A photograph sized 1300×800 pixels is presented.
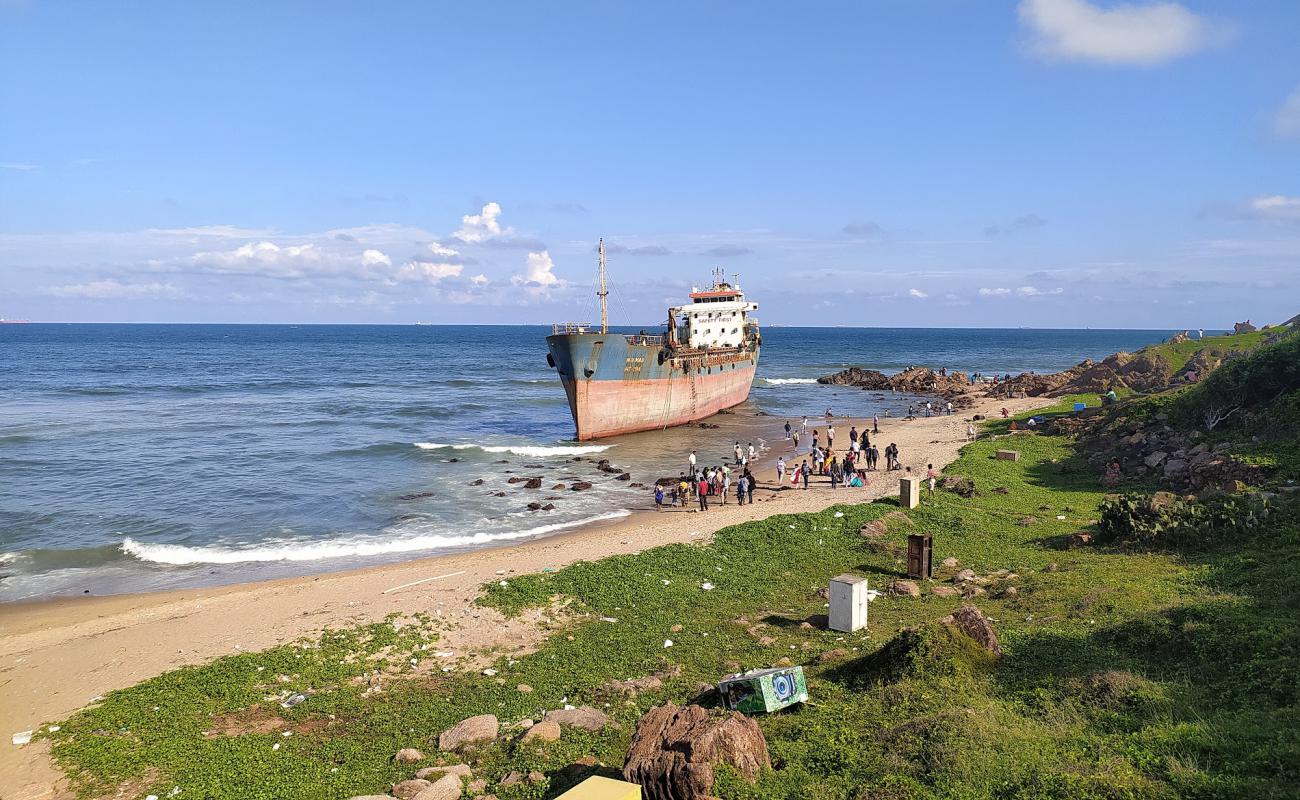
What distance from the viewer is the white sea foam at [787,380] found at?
87.9 metres

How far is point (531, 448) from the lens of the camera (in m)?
43.4

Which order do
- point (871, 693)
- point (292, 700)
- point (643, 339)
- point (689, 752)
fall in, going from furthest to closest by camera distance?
point (643, 339) < point (292, 700) < point (871, 693) < point (689, 752)

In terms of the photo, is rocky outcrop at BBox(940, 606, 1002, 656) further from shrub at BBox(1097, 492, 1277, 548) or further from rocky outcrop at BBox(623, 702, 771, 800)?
shrub at BBox(1097, 492, 1277, 548)

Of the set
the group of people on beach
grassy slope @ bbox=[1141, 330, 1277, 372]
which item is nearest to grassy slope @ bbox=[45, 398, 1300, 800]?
the group of people on beach

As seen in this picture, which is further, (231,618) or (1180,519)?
(231,618)

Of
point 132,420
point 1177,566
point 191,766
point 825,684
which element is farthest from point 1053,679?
point 132,420

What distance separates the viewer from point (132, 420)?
51750 millimetres

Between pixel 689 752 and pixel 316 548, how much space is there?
19909mm

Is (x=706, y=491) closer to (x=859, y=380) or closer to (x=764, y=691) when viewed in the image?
(x=764, y=691)

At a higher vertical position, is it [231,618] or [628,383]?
[628,383]

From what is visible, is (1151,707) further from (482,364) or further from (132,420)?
(482,364)

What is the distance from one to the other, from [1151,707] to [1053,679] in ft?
4.52

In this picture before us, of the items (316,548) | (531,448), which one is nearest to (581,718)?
(316,548)

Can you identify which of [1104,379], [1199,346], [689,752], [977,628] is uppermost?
[1199,346]
